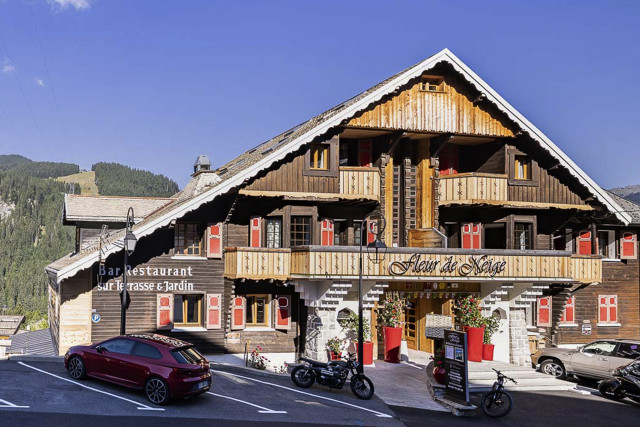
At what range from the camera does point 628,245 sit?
3378 cm

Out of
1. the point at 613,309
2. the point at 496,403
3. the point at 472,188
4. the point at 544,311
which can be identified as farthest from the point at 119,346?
the point at 613,309

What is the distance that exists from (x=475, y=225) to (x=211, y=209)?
12.3 metres

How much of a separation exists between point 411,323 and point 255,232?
920 cm

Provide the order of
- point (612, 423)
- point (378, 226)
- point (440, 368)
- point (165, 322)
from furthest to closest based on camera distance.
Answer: point (378, 226) < point (165, 322) < point (440, 368) < point (612, 423)

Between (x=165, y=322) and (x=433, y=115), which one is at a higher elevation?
(x=433, y=115)

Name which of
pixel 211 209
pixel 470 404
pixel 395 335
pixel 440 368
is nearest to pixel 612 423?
pixel 470 404

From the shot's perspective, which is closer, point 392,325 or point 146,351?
point 146,351

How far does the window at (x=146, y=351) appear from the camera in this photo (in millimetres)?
17594

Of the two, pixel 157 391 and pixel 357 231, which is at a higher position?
pixel 357 231

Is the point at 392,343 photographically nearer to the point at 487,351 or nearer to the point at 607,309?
the point at 487,351

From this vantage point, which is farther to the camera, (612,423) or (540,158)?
(540,158)

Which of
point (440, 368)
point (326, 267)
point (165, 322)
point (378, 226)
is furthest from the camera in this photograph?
point (378, 226)

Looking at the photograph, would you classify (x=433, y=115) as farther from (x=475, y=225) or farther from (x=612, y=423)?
(x=612, y=423)

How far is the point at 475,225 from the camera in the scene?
30703mm
